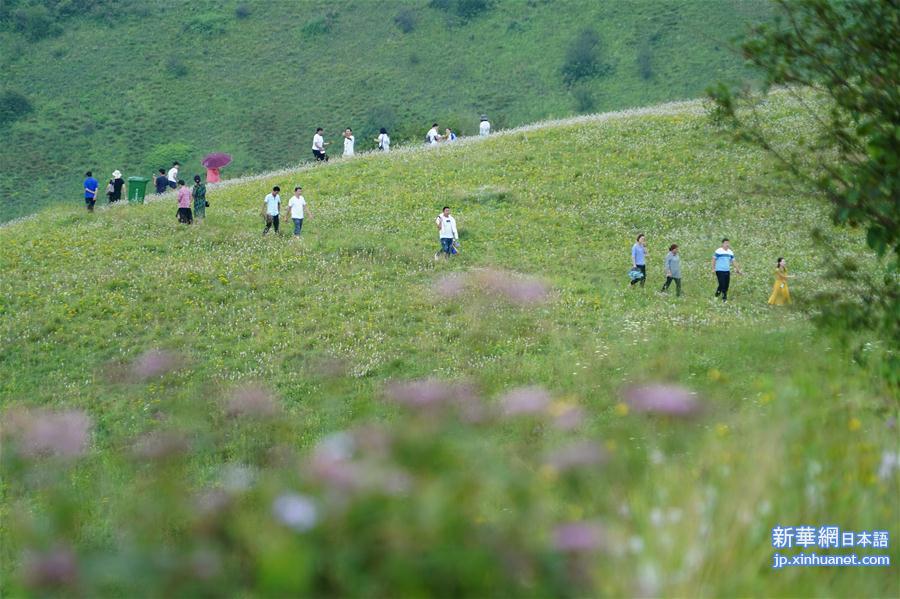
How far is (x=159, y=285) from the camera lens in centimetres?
2555

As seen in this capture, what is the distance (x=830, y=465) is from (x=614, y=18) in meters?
87.5

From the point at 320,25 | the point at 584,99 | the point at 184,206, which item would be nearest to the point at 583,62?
the point at 584,99

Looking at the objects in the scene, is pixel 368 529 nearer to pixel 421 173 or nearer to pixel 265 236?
pixel 265 236

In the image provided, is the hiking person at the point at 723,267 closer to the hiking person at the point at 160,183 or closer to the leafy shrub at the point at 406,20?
the hiking person at the point at 160,183

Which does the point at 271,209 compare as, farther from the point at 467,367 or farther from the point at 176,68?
the point at 176,68

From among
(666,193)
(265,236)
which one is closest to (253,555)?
(265,236)

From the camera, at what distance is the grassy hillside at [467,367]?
4.57 meters

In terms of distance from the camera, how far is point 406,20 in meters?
92.2

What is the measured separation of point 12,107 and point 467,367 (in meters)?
71.9

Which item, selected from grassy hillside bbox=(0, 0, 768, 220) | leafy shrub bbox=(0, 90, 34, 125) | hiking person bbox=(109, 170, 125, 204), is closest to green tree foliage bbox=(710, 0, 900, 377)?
hiking person bbox=(109, 170, 125, 204)

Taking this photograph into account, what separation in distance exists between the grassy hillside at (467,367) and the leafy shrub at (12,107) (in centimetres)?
4790

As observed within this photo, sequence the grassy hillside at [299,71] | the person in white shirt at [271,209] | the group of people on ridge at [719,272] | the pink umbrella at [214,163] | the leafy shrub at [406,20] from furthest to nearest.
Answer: the leafy shrub at [406,20], the grassy hillside at [299,71], the pink umbrella at [214,163], the person in white shirt at [271,209], the group of people on ridge at [719,272]

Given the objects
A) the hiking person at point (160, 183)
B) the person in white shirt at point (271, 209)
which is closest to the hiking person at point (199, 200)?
the person in white shirt at point (271, 209)

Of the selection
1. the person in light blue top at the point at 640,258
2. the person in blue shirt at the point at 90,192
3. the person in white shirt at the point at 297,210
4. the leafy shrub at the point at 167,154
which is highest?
the leafy shrub at the point at 167,154
